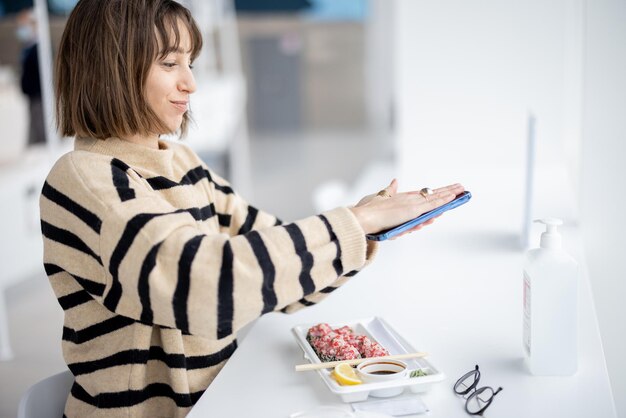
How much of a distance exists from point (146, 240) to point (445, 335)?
0.56 meters

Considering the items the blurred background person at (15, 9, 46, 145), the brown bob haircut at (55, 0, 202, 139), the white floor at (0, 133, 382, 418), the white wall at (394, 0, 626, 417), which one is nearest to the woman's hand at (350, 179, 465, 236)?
the brown bob haircut at (55, 0, 202, 139)

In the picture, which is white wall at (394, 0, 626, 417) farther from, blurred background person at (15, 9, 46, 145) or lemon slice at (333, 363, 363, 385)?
blurred background person at (15, 9, 46, 145)

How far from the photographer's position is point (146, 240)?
0.95m

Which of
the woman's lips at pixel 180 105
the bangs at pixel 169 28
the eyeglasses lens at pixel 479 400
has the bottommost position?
the eyeglasses lens at pixel 479 400

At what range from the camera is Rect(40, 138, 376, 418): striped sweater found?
0.94 m

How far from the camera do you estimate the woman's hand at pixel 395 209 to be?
106 centimetres

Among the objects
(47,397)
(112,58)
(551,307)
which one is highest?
(112,58)

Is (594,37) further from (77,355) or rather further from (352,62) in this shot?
(352,62)

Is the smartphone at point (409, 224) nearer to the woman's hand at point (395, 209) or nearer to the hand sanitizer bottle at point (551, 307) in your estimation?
the woman's hand at point (395, 209)

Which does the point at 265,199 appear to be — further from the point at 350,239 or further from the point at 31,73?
the point at 350,239

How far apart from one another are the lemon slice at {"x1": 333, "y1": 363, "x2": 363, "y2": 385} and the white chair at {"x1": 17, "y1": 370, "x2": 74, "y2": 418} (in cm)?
51

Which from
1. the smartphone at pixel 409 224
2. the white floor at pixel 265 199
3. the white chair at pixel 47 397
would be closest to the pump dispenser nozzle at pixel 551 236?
the smartphone at pixel 409 224

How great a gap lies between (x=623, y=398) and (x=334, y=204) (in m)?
1.38

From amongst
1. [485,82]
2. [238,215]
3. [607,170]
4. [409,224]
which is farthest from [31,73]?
Result: [409,224]
